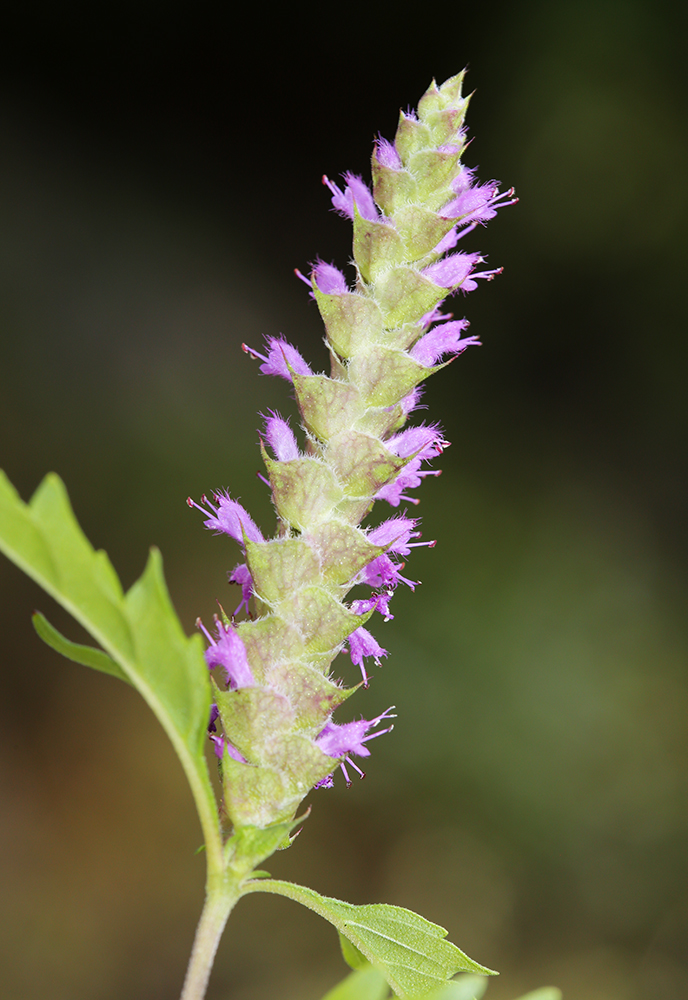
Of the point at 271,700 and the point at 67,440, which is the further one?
the point at 67,440

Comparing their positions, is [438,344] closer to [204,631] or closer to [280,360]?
[280,360]

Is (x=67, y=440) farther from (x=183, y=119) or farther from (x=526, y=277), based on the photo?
(x=526, y=277)

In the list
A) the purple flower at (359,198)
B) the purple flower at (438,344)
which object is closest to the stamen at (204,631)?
the purple flower at (438,344)

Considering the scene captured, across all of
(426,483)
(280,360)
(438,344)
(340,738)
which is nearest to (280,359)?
(280,360)

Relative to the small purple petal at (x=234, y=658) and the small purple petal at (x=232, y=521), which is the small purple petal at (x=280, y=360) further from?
the small purple petal at (x=234, y=658)

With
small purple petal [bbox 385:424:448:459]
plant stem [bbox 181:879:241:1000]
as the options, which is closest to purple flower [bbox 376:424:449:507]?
small purple petal [bbox 385:424:448:459]

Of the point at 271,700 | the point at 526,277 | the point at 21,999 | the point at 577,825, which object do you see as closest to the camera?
the point at 271,700

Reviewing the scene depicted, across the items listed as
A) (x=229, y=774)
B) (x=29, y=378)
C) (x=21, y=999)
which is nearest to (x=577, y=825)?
(x=21, y=999)
